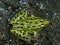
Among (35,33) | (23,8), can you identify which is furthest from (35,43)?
(23,8)

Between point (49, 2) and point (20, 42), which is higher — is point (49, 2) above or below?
→ above

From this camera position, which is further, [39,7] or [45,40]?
[39,7]

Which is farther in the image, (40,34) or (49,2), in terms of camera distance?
(49,2)

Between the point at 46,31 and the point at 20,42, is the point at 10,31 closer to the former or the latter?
the point at 20,42

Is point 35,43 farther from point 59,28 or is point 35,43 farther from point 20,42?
point 59,28

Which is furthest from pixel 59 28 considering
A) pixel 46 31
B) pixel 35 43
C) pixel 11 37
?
pixel 11 37

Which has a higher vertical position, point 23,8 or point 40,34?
point 23,8
